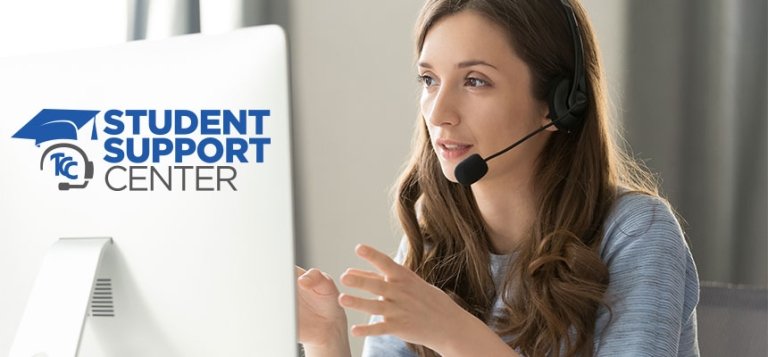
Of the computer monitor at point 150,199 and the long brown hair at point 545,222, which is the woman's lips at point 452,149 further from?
the computer monitor at point 150,199

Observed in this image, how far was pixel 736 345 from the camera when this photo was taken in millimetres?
1365

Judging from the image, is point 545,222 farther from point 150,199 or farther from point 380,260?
point 150,199

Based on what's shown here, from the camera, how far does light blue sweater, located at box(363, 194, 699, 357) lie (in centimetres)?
118

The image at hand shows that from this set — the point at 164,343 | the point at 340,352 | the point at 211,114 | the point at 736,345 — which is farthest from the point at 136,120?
the point at 736,345

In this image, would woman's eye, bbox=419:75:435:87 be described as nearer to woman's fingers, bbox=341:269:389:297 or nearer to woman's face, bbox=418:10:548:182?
woman's face, bbox=418:10:548:182

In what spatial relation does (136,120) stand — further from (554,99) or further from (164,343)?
(554,99)

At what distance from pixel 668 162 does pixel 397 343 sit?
113 centimetres

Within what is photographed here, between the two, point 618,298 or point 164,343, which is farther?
point 618,298

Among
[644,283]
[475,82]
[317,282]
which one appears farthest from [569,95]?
[317,282]

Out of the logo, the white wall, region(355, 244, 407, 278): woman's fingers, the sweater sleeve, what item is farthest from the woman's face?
the white wall

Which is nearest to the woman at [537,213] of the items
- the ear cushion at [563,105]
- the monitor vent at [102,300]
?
the ear cushion at [563,105]

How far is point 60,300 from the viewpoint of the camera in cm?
82

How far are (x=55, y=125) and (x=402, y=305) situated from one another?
0.41 meters

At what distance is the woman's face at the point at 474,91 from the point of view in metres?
1.31
